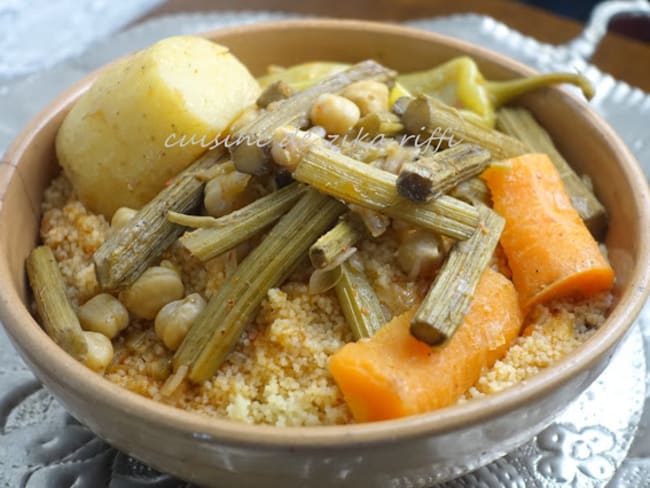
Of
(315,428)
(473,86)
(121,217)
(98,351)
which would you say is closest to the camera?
(315,428)

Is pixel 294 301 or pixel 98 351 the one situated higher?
pixel 294 301

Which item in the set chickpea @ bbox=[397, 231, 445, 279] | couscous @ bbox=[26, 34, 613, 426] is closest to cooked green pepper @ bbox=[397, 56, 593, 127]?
couscous @ bbox=[26, 34, 613, 426]

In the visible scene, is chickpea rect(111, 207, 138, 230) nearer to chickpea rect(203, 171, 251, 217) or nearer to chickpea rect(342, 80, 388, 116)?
chickpea rect(203, 171, 251, 217)

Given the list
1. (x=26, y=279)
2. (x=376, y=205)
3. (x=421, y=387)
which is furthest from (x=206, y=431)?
(x=26, y=279)

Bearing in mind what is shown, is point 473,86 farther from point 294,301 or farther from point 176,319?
point 176,319

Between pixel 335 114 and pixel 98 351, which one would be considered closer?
pixel 98 351

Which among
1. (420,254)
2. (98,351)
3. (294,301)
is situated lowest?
(98,351)

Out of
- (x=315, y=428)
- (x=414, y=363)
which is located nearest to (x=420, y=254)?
(x=414, y=363)
